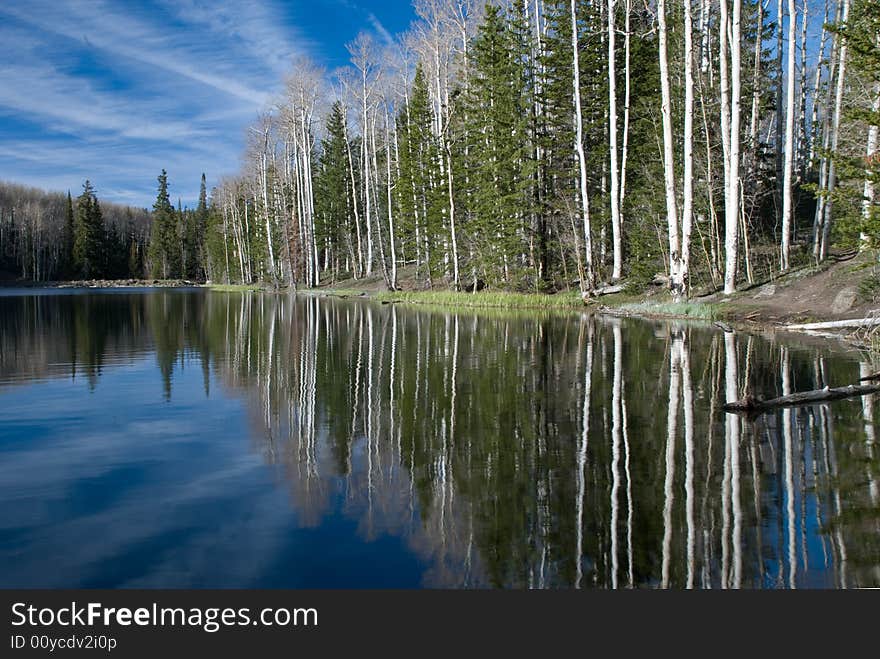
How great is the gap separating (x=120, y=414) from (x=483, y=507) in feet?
18.9

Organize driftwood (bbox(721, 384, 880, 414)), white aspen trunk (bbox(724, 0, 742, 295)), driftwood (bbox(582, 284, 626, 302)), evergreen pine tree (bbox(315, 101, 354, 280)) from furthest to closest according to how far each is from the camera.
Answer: evergreen pine tree (bbox(315, 101, 354, 280)), driftwood (bbox(582, 284, 626, 302)), white aspen trunk (bbox(724, 0, 742, 295)), driftwood (bbox(721, 384, 880, 414))

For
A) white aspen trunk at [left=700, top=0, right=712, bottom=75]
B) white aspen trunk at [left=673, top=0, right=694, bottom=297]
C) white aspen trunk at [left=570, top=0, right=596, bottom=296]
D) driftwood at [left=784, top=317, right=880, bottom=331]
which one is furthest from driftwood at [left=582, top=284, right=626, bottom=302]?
white aspen trunk at [left=700, top=0, right=712, bottom=75]

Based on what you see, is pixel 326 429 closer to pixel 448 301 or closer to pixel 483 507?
pixel 483 507

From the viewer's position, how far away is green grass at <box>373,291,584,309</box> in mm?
25377

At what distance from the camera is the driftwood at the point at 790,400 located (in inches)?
299

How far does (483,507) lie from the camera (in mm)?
4871

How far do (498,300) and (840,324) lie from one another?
50.0ft

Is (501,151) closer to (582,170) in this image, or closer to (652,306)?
(582,170)

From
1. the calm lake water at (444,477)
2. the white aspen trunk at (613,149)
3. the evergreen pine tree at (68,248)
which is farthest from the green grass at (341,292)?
the evergreen pine tree at (68,248)

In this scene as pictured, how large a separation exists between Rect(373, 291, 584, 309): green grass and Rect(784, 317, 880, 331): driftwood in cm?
955

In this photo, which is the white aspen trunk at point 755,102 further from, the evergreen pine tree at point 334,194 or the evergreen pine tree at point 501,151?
the evergreen pine tree at point 334,194

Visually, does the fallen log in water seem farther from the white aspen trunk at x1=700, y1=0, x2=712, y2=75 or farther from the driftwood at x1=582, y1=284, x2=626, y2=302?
the white aspen trunk at x1=700, y1=0, x2=712, y2=75

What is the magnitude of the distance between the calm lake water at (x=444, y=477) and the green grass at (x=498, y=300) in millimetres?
13412

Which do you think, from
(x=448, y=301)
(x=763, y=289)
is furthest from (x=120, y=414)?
(x=448, y=301)
